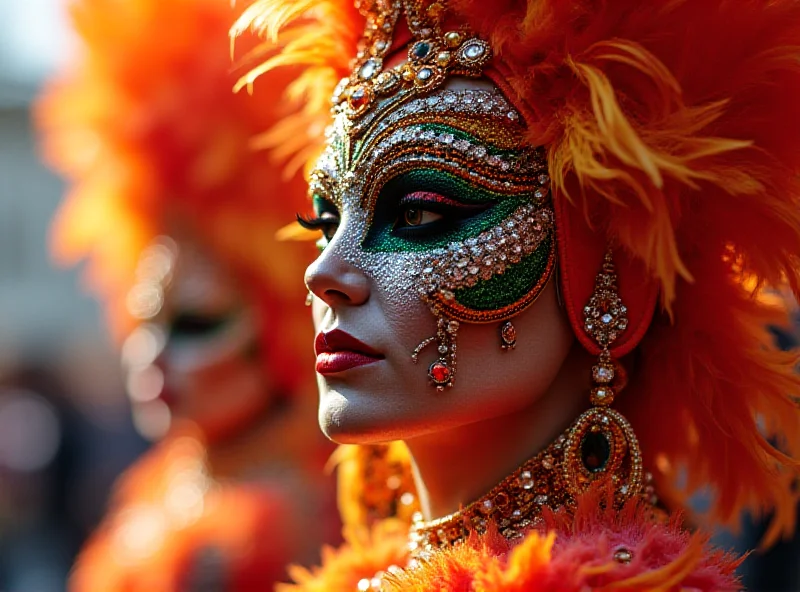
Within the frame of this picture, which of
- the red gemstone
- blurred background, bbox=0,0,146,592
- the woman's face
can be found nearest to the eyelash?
the woman's face

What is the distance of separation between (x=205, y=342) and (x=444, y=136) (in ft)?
5.94

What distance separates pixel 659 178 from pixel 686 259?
30 centimetres

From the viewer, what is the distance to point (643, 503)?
1680mm

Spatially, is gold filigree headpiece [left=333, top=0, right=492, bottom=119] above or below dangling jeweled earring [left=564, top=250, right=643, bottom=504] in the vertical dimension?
above

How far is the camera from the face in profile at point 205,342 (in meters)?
3.24

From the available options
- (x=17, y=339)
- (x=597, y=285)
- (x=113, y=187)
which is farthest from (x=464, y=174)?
(x=17, y=339)

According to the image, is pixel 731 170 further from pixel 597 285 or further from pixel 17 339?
pixel 17 339

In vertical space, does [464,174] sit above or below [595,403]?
above

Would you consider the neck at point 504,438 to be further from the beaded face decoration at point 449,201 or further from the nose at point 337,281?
the nose at point 337,281

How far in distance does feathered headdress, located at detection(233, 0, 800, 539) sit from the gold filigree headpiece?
0.12 feet

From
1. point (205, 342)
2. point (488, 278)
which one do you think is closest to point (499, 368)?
point (488, 278)

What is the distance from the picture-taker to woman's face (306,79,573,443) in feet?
5.35

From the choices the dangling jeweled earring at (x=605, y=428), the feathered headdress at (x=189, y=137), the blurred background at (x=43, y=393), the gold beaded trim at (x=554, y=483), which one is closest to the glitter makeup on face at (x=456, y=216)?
the dangling jeweled earring at (x=605, y=428)

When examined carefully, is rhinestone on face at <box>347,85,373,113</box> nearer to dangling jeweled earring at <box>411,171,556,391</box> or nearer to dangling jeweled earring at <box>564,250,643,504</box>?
dangling jeweled earring at <box>411,171,556,391</box>
